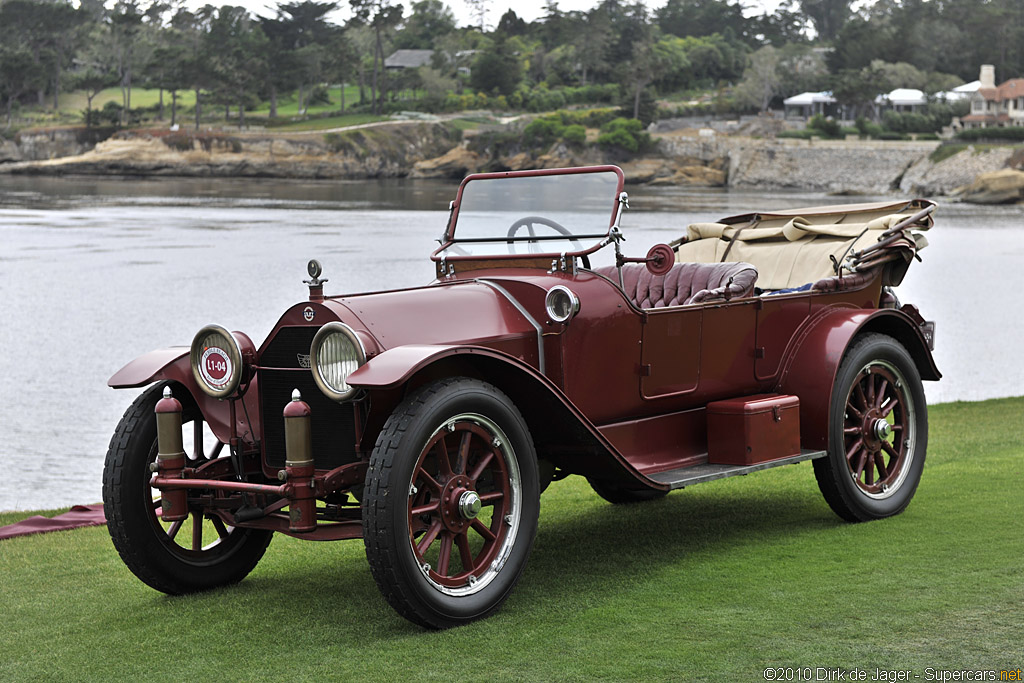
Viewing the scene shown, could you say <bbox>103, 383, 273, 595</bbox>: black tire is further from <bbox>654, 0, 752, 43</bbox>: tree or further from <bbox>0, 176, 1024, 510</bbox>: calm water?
<bbox>654, 0, 752, 43</bbox>: tree

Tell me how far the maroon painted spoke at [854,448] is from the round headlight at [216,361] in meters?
3.24

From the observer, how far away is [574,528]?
20.3 ft

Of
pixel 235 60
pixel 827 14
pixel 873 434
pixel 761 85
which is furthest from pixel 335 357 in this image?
pixel 827 14

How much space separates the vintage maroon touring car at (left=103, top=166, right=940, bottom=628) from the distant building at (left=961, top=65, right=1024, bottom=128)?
92.3 meters

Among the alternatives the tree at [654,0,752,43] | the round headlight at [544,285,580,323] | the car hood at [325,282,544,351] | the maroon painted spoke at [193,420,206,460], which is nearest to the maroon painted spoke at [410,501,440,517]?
the car hood at [325,282,544,351]

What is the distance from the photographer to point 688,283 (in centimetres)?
639

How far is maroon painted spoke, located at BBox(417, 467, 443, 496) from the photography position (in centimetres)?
430

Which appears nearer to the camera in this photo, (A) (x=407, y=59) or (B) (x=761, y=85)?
(B) (x=761, y=85)

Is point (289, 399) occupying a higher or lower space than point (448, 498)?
higher

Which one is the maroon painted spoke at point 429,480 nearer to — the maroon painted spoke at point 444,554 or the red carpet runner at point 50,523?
the maroon painted spoke at point 444,554

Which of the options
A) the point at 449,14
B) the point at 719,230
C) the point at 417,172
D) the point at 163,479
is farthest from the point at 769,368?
the point at 449,14

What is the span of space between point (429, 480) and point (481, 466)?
24 centimetres

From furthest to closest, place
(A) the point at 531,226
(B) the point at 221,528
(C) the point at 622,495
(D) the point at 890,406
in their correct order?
(C) the point at 622,495
(D) the point at 890,406
(A) the point at 531,226
(B) the point at 221,528

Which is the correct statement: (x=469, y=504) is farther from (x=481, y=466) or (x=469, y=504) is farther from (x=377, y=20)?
(x=377, y=20)
